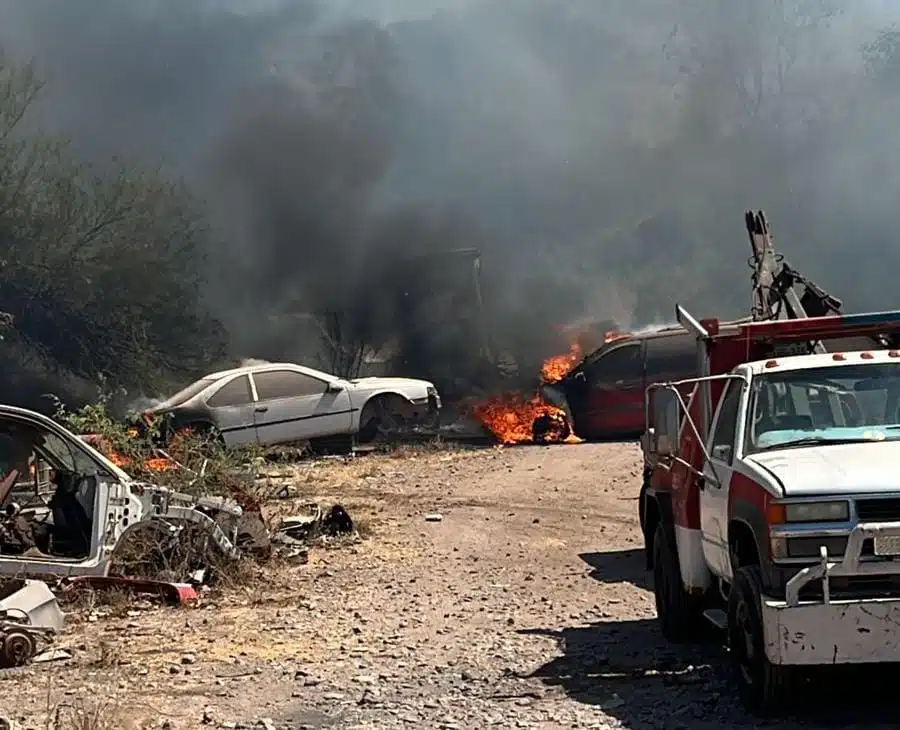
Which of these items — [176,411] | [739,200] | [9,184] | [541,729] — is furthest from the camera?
[739,200]

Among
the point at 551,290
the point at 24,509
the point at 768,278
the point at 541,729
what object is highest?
the point at 551,290

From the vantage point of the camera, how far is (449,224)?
28.6 m

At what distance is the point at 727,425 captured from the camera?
669 centimetres

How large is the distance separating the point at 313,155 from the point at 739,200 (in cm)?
1021

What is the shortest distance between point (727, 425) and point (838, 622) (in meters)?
1.65

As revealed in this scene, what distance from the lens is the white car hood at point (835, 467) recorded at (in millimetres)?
5391

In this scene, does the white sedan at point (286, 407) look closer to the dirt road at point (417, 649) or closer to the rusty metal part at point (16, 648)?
the dirt road at point (417, 649)

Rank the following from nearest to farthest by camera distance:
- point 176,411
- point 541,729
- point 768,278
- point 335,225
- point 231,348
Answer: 1. point 541,729
2. point 768,278
3. point 176,411
4. point 231,348
5. point 335,225

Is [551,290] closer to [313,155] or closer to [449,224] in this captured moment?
[449,224]

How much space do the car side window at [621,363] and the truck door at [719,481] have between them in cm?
1212

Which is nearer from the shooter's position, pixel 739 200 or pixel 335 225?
pixel 335 225

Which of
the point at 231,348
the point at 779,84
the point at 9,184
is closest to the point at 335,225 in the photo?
the point at 231,348

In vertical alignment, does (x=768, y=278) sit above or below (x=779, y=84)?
below

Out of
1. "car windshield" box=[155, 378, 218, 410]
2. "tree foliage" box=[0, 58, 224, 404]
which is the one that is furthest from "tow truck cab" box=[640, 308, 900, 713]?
"tree foliage" box=[0, 58, 224, 404]
